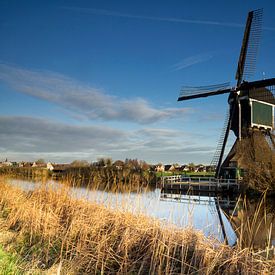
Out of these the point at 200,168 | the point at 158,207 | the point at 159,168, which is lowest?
the point at 158,207

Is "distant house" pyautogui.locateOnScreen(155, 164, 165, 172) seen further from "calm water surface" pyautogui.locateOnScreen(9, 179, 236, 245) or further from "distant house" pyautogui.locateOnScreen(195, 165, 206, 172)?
"calm water surface" pyautogui.locateOnScreen(9, 179, 236, 245)

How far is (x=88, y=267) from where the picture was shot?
3994 mm

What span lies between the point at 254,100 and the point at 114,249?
67.5ft

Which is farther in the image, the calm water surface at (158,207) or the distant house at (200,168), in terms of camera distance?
the distant house at (200,168)

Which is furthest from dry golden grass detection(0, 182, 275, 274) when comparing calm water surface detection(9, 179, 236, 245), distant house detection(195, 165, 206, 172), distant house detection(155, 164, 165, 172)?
distant house detection(195, 165, 206, 172)

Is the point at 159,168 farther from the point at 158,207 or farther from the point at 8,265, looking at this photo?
the point at 8,265

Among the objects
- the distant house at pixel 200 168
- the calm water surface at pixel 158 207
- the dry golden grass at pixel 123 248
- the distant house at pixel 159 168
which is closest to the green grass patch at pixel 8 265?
the dry golden grass at pixel 123 248

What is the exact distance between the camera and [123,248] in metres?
4.34

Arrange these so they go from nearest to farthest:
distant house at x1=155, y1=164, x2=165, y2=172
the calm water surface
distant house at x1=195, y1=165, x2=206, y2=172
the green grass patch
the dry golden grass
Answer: the green grass patch < the dry golden grass < the calm water surface < distant house at x1=155, y1=164, x2=165, y2=172 < distant house at x1=195, y1=165, x2=206, y2=172

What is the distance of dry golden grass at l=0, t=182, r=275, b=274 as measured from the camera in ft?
12.2

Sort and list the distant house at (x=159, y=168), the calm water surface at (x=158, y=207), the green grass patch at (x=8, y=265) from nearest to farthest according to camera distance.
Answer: the green grass patch at (x=8, y=265) → the calm water surface at (x=158, y=207) → the distant house at (x=159, y=168)

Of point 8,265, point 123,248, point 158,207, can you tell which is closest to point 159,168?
point 158,207

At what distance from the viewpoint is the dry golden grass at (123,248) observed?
3725 millimetres

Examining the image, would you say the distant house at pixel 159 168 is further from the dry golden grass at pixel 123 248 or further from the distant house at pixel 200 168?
the dry golden grass at pixel 123 248
